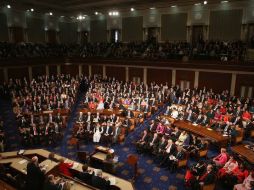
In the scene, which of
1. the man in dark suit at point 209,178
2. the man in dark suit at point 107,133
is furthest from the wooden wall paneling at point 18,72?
the man in dark suit at point 209,178

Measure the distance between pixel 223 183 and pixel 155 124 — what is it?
12.7 feet

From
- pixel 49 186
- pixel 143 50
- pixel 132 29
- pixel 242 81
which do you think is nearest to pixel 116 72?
pixel 143 50

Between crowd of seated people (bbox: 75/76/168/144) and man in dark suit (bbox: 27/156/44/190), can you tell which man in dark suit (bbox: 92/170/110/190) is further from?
crowd of seated people (bbox: 75/76/168/144)

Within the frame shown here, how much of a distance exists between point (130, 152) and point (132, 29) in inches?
584

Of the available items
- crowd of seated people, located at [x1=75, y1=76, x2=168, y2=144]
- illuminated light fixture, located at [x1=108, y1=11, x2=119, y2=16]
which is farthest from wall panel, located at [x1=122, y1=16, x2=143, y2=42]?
crowd of seated people, located at [x1=75, y1=76, x2=168, y2=144]

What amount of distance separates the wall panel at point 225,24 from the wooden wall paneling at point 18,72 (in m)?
15.0

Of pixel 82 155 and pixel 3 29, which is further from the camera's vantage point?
pixel 3 29

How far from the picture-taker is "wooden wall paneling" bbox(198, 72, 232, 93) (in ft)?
50.7

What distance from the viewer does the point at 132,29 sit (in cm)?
2172

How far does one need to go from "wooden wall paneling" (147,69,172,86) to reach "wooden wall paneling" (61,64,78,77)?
23.3 feet

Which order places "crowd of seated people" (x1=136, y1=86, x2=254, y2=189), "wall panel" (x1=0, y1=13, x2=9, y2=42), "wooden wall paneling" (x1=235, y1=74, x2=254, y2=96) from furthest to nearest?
"wall panel" (x1=0, y1=13, x2=9, y2=42)
"wooden wall paneling" (x1=235, y1=74, x2=254, y2=96)
"crowd of seated people" (x1=136, y1=86, x2=254, y2=189)

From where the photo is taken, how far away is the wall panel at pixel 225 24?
55.3 feet

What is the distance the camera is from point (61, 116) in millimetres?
11516

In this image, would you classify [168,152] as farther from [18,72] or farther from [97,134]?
[18,72]
